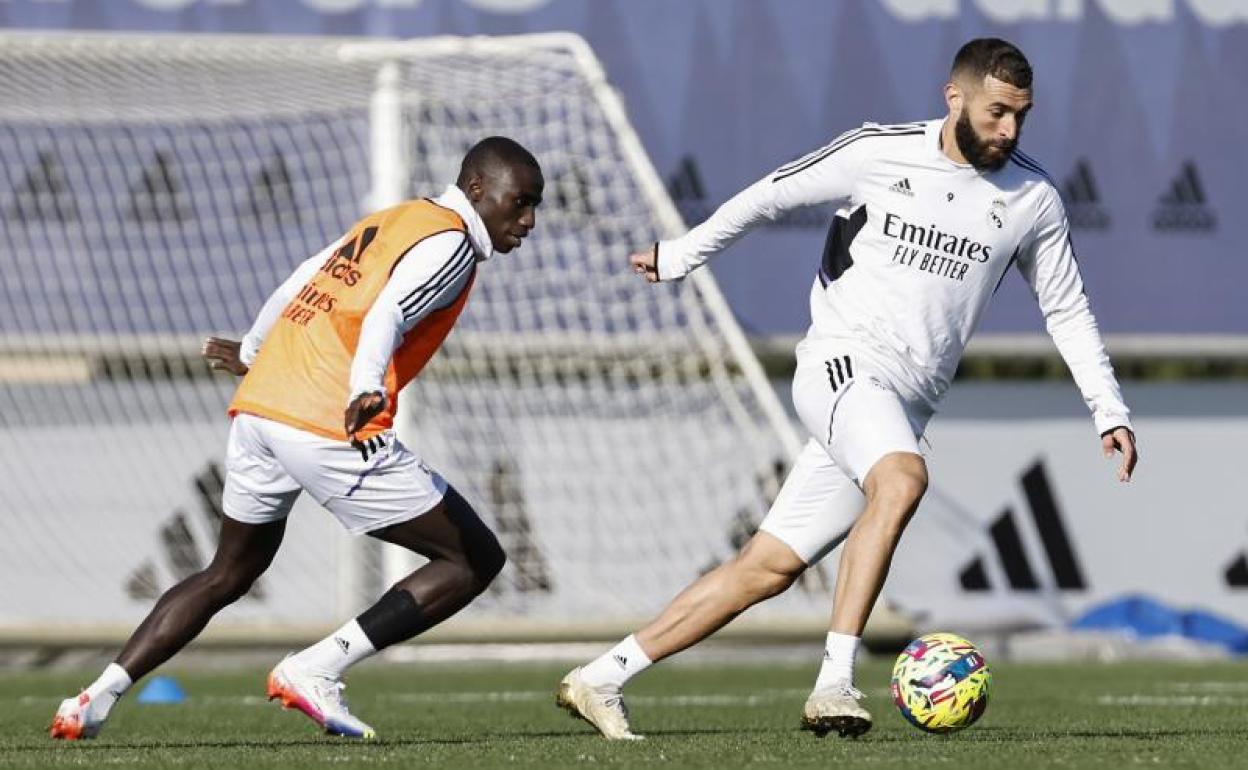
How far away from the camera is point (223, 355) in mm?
7695

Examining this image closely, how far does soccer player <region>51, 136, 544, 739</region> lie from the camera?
7.06 metres

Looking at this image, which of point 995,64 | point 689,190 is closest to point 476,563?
point 995,64

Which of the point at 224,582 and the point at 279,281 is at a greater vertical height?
the point at 224,582

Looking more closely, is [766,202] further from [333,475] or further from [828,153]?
[333,475]

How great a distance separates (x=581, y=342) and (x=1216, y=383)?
450 centimetres

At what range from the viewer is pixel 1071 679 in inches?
466

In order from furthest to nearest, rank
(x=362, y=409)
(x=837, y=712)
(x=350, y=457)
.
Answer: (x=350, y=457), (x=362, y=409), (x=837, y=712)

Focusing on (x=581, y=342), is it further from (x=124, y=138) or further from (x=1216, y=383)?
(x=1216, y=383)

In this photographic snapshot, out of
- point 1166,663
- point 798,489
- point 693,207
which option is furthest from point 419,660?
point 798,489

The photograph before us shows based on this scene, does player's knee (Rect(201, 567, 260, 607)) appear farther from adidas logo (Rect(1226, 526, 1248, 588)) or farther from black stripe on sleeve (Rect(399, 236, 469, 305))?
adidas logo (Rect(1226, 526, 1248, 588))

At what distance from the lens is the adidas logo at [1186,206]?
15945mm

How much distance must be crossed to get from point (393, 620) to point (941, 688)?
1.67 meters

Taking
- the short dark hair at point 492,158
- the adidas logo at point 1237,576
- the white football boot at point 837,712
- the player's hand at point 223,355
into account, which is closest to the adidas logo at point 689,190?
the adidas logo at point 1237,576

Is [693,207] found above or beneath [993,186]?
beneath
